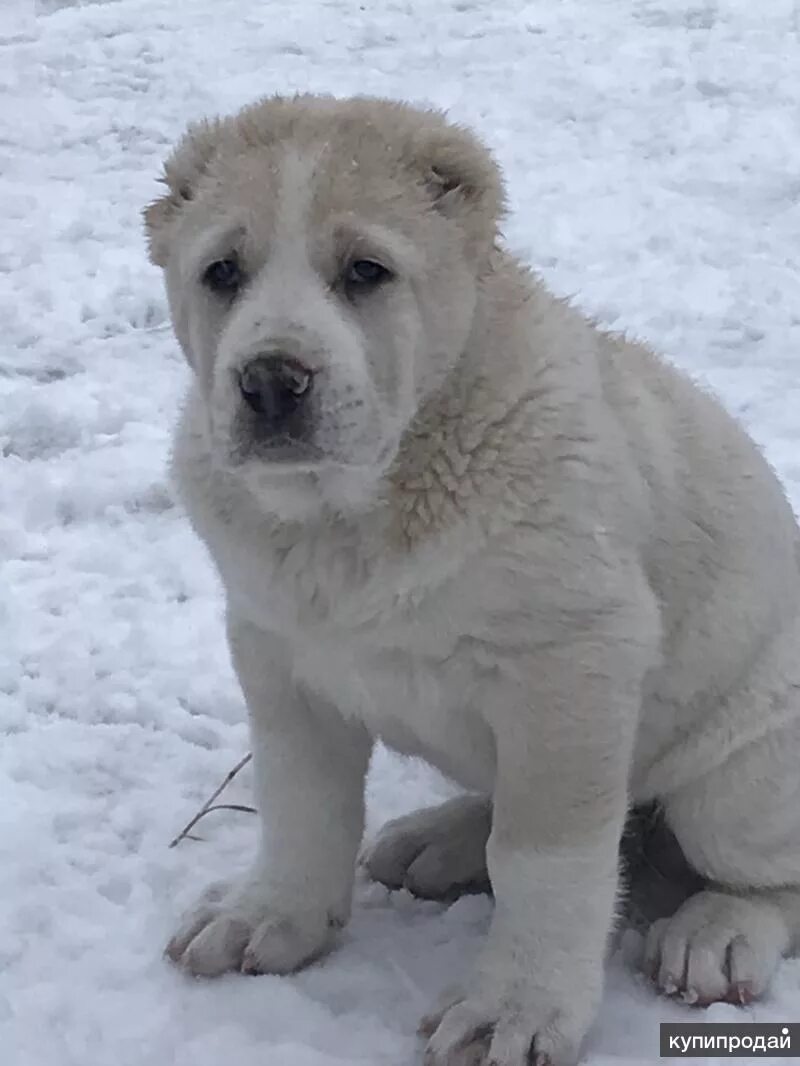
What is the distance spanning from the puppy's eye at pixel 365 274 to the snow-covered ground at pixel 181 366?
60.4 inches

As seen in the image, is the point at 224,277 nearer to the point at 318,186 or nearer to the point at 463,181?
the point at 318,186

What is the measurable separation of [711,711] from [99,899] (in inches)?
60.2

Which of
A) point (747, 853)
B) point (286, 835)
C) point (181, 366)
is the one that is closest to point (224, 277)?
point (286, 835)

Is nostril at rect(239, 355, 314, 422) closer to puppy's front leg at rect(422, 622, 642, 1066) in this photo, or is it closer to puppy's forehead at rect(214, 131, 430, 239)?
puppy's forehead at rect(214, 131, 430, 239)

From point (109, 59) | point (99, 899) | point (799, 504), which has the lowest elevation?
point (99, 899)

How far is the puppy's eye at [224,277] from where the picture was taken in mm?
2869

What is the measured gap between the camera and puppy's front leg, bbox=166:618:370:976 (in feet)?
10.9

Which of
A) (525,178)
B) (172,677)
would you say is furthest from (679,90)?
(172,677)

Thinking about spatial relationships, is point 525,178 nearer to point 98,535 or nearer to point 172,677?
point 98,535

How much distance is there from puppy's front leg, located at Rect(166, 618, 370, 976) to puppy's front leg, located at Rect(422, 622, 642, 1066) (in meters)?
0.47

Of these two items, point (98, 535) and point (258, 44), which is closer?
point (98, 535)

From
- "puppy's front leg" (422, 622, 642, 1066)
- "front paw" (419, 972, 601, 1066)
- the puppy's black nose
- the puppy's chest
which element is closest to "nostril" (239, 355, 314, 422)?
the puppy's black nose

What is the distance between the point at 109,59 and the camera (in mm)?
10438

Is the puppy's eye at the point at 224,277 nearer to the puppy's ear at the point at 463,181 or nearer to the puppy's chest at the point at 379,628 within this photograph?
the puppy's ear at the point at 463,181
